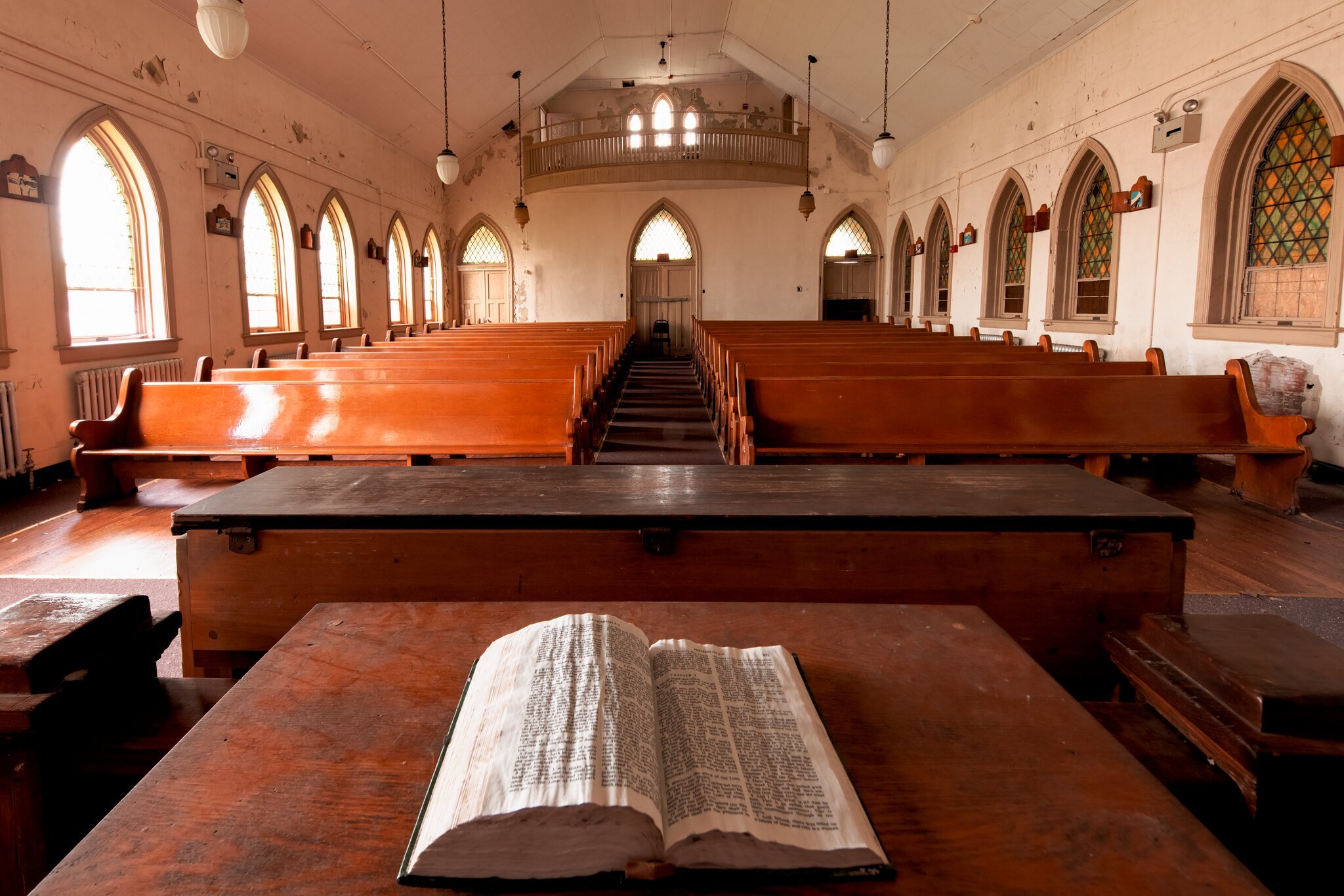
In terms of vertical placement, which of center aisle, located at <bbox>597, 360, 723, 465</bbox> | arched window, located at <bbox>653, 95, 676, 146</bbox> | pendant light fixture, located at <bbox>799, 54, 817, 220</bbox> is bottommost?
center aisle, located at <bbox>597, 360, 723, 465</bbox>

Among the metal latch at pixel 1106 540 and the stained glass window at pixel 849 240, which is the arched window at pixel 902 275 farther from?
the metal latch at pixel 1106 540

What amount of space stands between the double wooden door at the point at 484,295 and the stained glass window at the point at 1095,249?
11497mm

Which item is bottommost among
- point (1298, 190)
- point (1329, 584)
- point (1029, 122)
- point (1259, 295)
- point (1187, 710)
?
point (1329, 584)

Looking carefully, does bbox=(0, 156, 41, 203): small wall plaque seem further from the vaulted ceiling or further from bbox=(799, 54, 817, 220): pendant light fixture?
bbox=(799, 54, 817, 220): pendant light fixture

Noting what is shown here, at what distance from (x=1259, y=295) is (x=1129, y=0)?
3.29 meters

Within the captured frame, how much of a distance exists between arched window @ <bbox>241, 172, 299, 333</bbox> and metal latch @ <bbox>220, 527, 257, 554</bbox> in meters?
8.17

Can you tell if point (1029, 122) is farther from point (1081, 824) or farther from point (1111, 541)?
point (1081, 824)

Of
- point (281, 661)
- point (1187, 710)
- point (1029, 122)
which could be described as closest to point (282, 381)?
point (281, 661)

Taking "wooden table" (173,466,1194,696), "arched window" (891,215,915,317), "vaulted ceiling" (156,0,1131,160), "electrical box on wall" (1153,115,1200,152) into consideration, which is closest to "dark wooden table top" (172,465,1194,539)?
"wooden table" (173,466,1194,696)

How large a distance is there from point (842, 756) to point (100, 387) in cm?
743

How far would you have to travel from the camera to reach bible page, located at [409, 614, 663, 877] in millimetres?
678

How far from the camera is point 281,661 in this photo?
3.61 ft

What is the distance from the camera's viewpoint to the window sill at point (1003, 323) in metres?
10.1

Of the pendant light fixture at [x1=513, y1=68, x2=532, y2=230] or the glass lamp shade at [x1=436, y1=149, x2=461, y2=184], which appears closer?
the glass lamp shade at [x1=436, y1=149, x2=461, y2=184]
